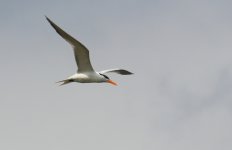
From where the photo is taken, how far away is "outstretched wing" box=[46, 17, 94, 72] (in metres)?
28.3

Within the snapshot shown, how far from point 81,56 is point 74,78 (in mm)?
1647

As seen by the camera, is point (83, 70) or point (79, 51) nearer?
point (79, 51)

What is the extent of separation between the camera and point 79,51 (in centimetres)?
3062

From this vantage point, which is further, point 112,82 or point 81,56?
point 112,82

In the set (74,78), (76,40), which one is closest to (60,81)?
(74,78)

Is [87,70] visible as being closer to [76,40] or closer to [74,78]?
[74,78]

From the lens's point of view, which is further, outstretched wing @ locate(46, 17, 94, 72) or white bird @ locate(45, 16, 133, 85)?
white bird @ locate(45, 16, 133, 85)

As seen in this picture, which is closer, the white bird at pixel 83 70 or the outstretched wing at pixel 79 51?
the outstretched wing at pixel 79 51

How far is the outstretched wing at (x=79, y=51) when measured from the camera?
28259 millimetres

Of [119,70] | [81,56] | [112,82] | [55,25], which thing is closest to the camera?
[55,25]

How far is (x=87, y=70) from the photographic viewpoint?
106 ft

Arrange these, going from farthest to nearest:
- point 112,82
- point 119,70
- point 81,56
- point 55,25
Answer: point 119,70 < point 112,82 < point 81,56 < point 55,25

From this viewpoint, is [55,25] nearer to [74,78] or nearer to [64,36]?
[64,36]

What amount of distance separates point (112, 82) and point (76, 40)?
5.11 metres
